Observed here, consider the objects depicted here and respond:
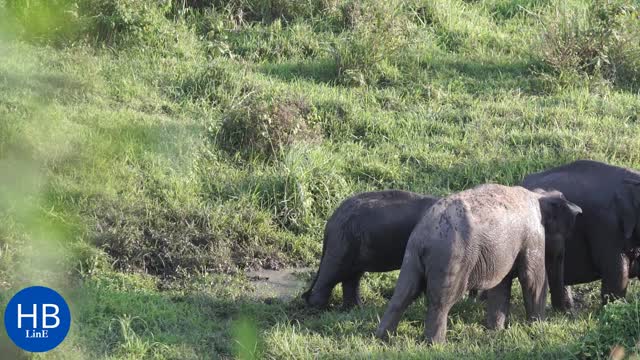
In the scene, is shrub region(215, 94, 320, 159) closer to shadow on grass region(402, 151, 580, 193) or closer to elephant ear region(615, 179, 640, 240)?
shadow on grass region(402, 151, 580, 193)

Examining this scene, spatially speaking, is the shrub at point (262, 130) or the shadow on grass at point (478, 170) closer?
the shrub at point (262, 130)

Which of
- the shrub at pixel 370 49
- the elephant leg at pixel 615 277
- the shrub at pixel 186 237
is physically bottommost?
the shrub at pixel 186 237

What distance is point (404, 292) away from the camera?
6.71m

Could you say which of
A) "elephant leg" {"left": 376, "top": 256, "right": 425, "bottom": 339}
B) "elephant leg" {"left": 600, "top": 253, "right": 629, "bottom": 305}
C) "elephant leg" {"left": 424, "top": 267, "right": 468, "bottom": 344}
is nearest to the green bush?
"elephant leg" {"left": 424, "top": 267, "right": 468, "bottom": 344}

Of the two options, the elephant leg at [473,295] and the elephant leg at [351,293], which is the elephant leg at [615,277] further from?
the elephant leg at [351,293]

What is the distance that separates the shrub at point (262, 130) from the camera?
923 centimetres

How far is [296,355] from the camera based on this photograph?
20.9 ft

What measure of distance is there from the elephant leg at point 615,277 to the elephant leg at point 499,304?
0.79 m

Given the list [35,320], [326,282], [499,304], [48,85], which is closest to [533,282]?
[499,304]

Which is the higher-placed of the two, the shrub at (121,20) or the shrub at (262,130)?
the shrub at (121,20)

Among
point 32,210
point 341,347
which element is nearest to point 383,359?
point 341,347

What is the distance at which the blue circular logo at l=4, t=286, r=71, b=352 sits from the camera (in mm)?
5074

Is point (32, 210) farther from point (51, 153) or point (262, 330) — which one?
point (262, 330)

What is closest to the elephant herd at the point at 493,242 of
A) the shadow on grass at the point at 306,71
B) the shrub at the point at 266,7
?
the shadow on grass at the point at 306,71
